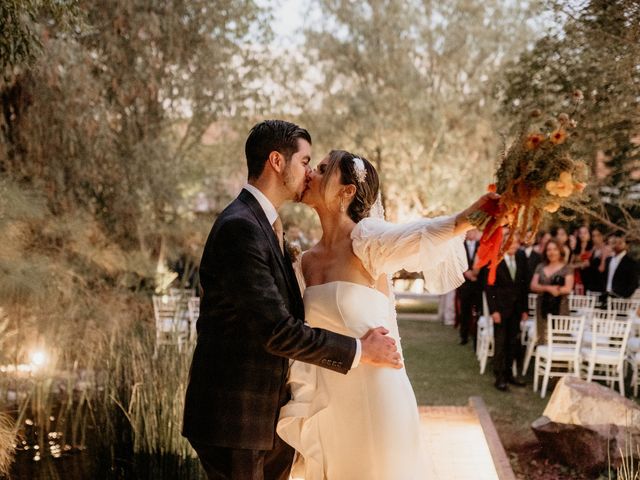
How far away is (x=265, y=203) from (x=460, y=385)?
20.8 feet

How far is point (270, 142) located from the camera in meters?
2.67

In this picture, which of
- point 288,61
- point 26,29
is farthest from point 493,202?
point 288,61

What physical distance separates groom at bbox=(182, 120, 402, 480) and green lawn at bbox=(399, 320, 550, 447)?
13.6 feet

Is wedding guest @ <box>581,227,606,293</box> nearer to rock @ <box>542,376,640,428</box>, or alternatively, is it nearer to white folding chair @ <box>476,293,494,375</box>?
white folding chair @ <box>476,293,494,375</box>

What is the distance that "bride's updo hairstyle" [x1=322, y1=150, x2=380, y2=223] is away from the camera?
2861 mm

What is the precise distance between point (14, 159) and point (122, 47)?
206 centimetres

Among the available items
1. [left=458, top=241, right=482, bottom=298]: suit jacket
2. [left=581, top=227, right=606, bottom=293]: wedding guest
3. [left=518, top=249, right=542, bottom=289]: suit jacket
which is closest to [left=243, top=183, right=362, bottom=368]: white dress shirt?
[left=518, top=249, right=542, bottom=289]: suit jacket

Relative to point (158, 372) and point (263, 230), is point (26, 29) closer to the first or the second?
point (158, 372)

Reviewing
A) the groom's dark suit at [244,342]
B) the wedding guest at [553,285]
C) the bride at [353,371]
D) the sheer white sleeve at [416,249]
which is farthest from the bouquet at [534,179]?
the wedding guest at [553,285]

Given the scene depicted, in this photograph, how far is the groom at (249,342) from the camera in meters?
2.44

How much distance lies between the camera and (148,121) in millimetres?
9023

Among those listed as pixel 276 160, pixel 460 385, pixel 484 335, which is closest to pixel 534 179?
pixel 276 160

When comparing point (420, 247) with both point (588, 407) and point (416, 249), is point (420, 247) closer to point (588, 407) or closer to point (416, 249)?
point (416, 249)

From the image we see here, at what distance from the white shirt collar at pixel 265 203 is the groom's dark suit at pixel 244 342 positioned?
0.09 ft
